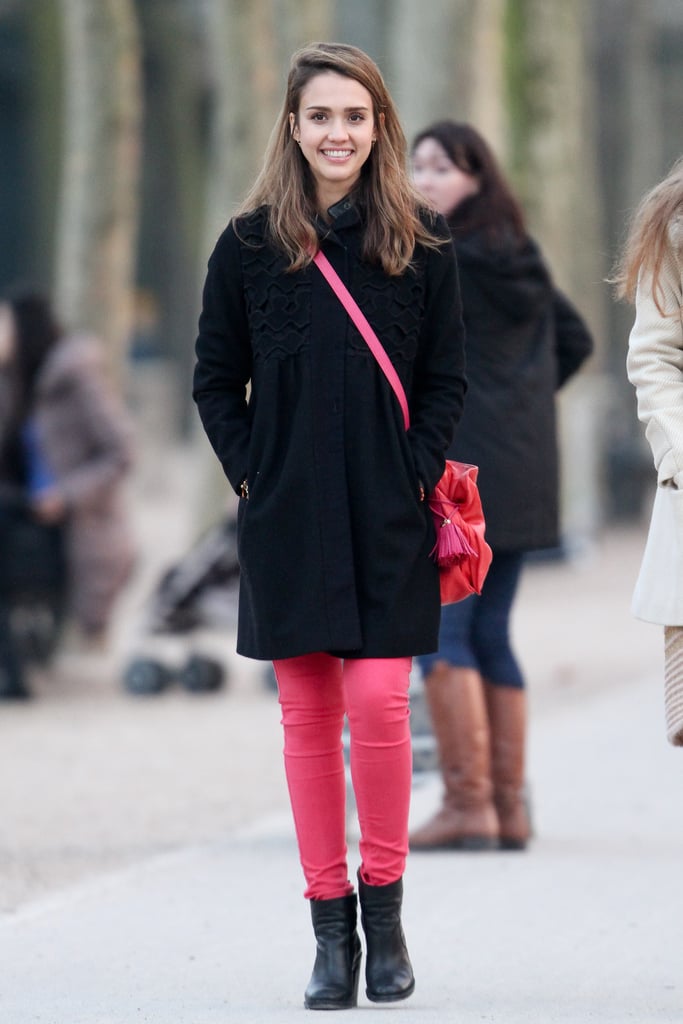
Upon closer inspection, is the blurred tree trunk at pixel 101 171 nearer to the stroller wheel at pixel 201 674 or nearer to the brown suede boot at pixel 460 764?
the stroller wheel at pixel 201 674

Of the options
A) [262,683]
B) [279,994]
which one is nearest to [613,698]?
[262,683]

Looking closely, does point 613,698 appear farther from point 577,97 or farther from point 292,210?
point 577,97

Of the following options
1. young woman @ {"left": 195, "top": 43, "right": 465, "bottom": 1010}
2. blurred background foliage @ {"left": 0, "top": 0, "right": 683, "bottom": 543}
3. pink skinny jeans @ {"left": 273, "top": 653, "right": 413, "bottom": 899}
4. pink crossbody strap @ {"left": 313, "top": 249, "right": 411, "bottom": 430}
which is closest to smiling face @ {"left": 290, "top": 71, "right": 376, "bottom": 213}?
young woman @ {"left": 195, "top": 43, "right": 465, "bottom": 1010}

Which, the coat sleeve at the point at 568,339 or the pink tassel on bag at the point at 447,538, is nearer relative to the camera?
the pink tassel on bag at the point at 447,538

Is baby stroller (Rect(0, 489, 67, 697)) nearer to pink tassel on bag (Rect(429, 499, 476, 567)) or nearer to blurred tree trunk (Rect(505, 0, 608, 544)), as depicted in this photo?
pink tassel on bag (Rect(429, 499, 476, 567))

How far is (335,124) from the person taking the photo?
166 inches

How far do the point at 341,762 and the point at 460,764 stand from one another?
1740 millimetres

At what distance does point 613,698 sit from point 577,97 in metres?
11.0

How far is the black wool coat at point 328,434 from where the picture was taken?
4156 millimetres

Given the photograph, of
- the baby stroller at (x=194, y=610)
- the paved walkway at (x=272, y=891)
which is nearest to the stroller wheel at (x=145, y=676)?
the baby stroller at (x=194, y=610)

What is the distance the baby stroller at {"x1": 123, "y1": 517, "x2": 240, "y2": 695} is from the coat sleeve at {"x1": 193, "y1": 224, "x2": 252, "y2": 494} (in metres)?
5.56

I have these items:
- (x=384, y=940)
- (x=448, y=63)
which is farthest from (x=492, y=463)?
(x=448, y=63)

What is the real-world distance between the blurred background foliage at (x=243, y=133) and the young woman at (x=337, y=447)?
0.86 metres

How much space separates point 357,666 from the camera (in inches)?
165
